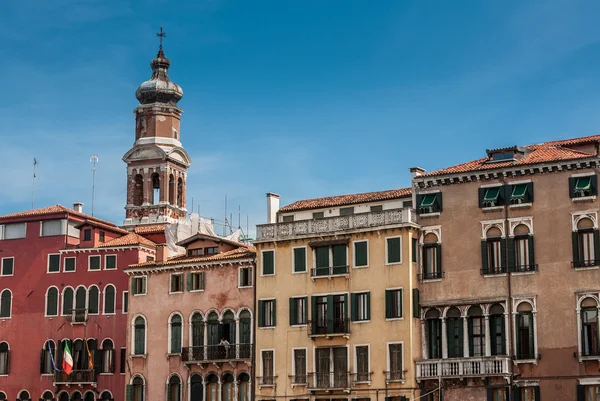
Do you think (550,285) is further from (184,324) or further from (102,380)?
(102,380)

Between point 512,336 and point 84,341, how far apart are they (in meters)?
25.8

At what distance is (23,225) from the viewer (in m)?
71.4

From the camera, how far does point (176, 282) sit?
65.2m

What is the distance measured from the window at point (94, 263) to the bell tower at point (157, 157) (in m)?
20.5

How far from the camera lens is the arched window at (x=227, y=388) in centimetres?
6228

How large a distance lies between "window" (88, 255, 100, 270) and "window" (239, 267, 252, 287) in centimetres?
1023

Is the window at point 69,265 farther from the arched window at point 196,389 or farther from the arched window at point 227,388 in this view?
the arched window at point 227,388

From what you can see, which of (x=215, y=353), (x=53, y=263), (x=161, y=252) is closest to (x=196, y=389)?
(x=215, y=353)

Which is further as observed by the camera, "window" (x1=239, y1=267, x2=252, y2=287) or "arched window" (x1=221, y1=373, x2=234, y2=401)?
"window" (x1=239, y1=267, x2=252, y2=287)

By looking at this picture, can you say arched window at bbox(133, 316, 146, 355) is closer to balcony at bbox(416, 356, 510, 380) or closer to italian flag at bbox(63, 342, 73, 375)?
italian flag at bbox(63, 342, 73, 375)

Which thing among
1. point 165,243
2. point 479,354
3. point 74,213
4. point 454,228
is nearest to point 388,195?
point 454,228

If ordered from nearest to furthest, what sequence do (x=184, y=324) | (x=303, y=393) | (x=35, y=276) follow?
(x=303, y=393) → (x=184, y=324) → (x=35, y=276)

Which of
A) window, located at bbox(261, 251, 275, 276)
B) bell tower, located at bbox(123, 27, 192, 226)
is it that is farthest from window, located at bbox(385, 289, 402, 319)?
bell tower, located at bbox(123, 27, 192, 226)

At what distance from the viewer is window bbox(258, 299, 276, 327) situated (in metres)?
60.9
